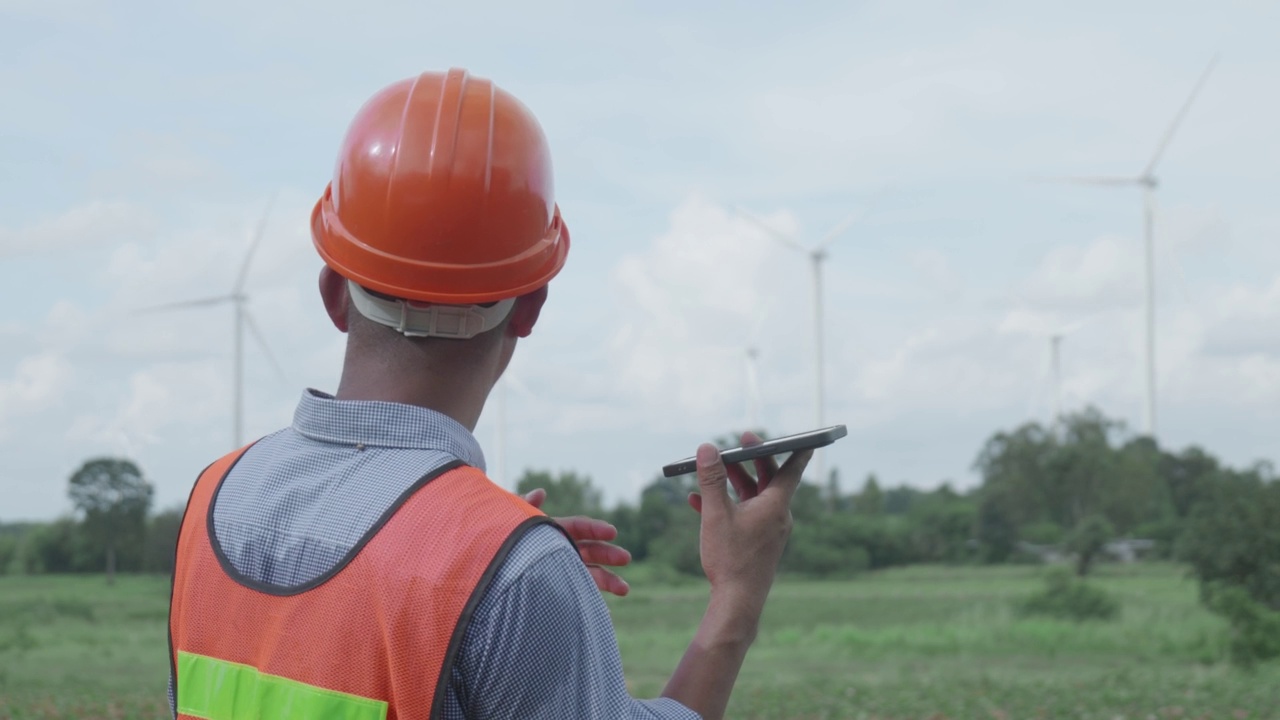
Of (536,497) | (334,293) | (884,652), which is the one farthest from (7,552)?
(334,293)

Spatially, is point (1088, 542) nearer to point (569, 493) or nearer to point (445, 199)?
point (569, 493)

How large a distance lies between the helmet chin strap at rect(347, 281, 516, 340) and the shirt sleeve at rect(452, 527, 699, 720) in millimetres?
361

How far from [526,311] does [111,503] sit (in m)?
48.2

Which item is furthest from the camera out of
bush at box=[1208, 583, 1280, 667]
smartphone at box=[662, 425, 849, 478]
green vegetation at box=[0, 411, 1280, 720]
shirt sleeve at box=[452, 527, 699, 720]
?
bush at box=[1208, 583, 1280, 667]

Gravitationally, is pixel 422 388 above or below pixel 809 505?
above

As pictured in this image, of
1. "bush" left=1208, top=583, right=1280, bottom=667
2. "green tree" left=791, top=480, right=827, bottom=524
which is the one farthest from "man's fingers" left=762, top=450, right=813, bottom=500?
"green tree" left=791, top=480, right=827, bottom=524

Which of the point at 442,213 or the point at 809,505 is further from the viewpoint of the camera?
the point at 809,505

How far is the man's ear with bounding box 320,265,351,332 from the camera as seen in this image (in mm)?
1860

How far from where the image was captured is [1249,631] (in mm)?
21938

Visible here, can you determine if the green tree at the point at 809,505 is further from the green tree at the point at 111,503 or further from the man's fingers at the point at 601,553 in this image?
the man's fingers at the point at 601,553

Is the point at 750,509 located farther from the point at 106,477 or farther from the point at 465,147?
the point at 106,477

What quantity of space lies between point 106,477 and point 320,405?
159 ft

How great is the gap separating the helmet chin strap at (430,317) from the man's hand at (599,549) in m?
0.41

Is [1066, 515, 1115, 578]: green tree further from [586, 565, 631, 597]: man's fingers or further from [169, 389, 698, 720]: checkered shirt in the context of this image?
[169, 389, 698, 720]: checkered shirt
